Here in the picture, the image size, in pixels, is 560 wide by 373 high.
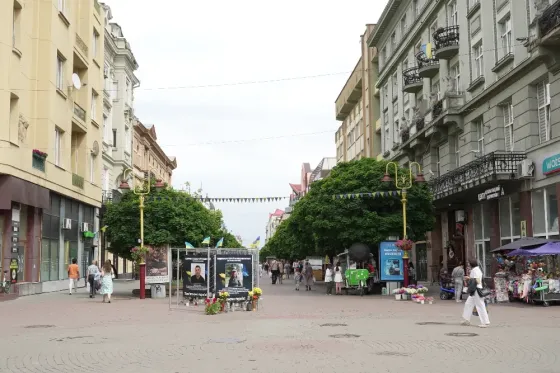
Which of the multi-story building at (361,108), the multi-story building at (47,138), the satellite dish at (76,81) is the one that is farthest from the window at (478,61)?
the multi-story building at (361,108)

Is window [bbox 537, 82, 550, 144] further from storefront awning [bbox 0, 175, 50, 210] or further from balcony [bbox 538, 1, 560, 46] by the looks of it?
storefront awning [bbox 0, 175, 50, 210]

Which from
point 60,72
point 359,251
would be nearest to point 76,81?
point 60,72

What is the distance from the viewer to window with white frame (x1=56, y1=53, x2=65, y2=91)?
3226cm

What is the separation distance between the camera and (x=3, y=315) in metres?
19.0

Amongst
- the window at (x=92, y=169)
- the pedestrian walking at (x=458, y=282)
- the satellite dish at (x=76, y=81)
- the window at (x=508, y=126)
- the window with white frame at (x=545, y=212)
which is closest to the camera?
the pedestrian walking at (x=458, y=282)

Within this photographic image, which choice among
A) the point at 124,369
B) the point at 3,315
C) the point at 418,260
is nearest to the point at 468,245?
the point at 418,260

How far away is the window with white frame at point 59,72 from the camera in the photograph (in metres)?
32.3

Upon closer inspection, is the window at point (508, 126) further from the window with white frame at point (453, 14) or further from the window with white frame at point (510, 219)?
the window with white frame at point (453, 14)

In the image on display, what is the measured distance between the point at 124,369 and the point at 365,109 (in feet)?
169

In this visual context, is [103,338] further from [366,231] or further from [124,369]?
[366,231]

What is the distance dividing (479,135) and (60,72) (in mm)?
21034

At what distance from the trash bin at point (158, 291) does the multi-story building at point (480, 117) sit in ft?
47.7

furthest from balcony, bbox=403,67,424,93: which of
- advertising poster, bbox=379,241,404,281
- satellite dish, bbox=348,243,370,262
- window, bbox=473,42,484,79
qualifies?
satellite dish, bbox=348,243,370,262

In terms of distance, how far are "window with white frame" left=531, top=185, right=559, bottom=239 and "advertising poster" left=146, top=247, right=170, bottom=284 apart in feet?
48.9
